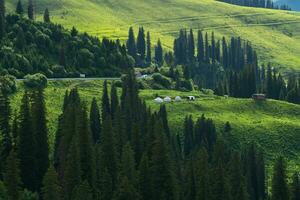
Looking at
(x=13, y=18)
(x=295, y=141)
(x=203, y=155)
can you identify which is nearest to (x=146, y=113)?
(x=203, y=155)

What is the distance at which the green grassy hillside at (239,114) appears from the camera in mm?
147000

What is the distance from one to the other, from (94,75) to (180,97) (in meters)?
27.3

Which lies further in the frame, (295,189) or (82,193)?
(295,189)

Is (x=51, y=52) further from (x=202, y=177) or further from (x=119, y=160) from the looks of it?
(x=202, y=177)

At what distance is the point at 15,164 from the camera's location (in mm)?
81188

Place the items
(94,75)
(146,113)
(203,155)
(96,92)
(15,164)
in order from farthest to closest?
Answer: (94,75) → (96,92) → (146,113) → (203,155) → (15,164)

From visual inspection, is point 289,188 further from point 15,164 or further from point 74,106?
point 15,164

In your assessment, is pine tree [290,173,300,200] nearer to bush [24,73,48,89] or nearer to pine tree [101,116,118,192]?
pine tree [101,116,118,192]

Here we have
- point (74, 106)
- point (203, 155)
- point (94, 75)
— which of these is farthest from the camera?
point (94, 75)

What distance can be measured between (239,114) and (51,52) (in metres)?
58.4

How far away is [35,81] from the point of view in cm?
15175

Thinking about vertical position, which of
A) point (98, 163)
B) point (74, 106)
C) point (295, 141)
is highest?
point (74, 106)

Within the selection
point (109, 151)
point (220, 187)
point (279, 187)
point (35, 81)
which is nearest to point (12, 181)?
point (109, 151)

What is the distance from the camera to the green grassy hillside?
482ft
